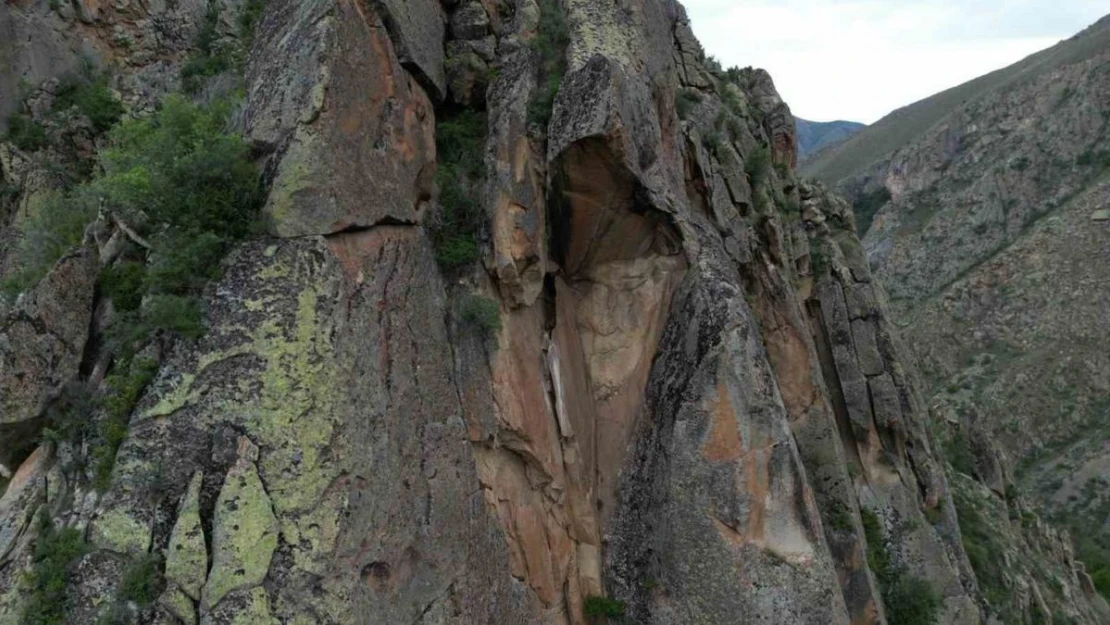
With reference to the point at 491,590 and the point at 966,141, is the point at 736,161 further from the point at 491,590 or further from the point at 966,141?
the point at 966,141

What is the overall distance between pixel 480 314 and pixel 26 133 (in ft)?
38.9

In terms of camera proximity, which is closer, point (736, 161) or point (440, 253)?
point (440, 253)

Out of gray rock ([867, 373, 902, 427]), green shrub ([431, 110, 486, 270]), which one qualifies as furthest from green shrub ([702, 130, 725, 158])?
gray rock ([867, 373, 902, 427])

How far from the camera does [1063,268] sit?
61250 mm

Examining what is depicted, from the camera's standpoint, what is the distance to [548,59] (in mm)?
15617

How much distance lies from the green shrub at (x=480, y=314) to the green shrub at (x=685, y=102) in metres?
8.50

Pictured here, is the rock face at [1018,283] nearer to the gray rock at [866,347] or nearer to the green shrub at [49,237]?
the gray rock at [866,347]

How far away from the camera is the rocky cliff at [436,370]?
10.4 meters

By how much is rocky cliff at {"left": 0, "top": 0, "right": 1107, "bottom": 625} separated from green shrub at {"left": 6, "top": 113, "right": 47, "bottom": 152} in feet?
0.40

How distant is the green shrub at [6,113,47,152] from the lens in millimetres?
16875

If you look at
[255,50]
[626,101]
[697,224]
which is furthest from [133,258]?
[697,224]

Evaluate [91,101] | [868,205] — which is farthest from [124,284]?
[868,205]

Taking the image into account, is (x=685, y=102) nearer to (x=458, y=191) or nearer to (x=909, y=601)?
(x=458, y=191)

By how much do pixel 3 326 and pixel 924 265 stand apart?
8128 cm
